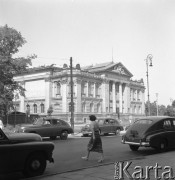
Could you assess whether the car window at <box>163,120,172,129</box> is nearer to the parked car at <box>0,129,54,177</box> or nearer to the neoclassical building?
the parked car at <box>0,129,54,177</box>

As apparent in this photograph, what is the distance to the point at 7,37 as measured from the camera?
34031 mm

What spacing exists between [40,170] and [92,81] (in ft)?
224

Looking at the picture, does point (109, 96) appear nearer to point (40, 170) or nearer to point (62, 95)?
point (62, 95)

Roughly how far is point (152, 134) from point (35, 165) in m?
6.79

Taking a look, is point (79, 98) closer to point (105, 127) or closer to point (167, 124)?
point (105, 127)

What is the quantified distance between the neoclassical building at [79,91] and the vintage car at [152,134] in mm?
54505

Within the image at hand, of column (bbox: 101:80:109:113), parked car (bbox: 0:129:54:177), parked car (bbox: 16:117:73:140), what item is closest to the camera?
parked car (bbox: 0:129:54:177)

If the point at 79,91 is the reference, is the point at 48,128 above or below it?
below

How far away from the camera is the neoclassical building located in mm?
71688

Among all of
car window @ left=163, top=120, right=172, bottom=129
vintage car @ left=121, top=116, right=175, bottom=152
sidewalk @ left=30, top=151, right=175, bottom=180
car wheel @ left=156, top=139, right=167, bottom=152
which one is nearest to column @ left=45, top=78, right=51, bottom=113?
vintage car @ left=121, top=116, right=175, bottom=152

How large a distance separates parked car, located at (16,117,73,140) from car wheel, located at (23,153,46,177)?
39.6 feet

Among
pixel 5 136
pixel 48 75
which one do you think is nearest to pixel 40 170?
pixel 5 136

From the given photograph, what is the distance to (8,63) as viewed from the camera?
3372cm

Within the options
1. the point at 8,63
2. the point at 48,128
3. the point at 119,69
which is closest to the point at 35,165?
the point at 48,128
